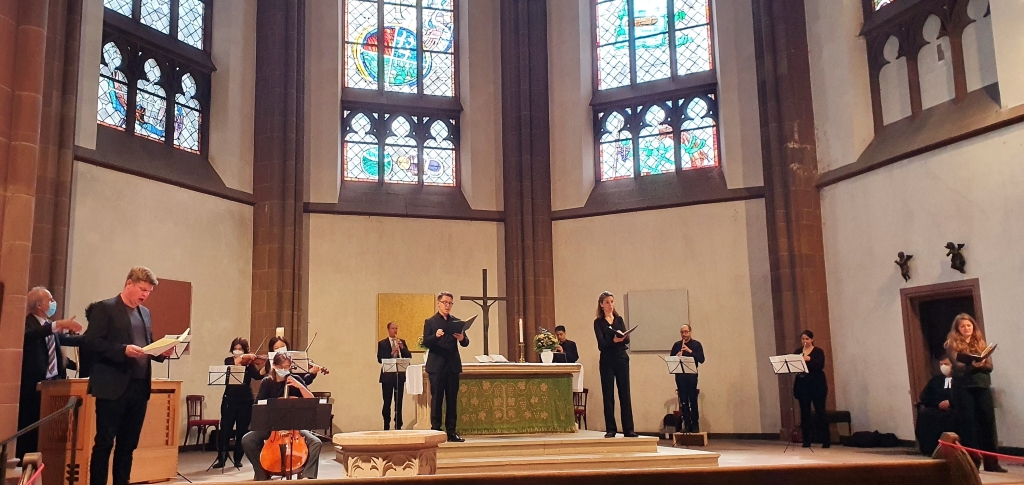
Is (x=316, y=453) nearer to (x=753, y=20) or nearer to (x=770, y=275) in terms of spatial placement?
(x=770, y=275)

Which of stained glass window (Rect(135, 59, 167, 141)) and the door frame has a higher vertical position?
stained glass window (Rect(135, 59, 167, 141))

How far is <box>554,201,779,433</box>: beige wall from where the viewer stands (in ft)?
44.9

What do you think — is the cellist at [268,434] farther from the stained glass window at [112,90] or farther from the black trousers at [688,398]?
the black trousers at [688,398]

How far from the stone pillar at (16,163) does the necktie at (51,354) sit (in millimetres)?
1176

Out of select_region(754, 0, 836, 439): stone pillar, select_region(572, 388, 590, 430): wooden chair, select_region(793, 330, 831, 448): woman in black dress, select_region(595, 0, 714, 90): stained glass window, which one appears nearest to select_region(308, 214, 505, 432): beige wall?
select_region(572, 388, 590, 430): wooden chair

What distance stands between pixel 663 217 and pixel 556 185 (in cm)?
203

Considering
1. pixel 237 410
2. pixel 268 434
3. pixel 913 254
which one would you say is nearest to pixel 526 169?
pixel 913 254

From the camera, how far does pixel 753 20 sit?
14195 mm

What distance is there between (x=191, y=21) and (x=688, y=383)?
9.72m

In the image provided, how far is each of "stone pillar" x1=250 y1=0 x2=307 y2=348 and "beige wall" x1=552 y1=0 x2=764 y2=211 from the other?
449cm

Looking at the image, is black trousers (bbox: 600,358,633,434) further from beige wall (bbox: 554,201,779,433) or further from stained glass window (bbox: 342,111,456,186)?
stained glass window (bbox: 342,111,456,186)

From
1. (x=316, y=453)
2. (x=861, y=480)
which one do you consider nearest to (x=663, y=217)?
(x=316, y=453)

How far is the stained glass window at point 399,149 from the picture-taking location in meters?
15.2

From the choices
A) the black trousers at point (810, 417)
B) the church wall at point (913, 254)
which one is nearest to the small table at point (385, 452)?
the black trousers at point (810, 417)
